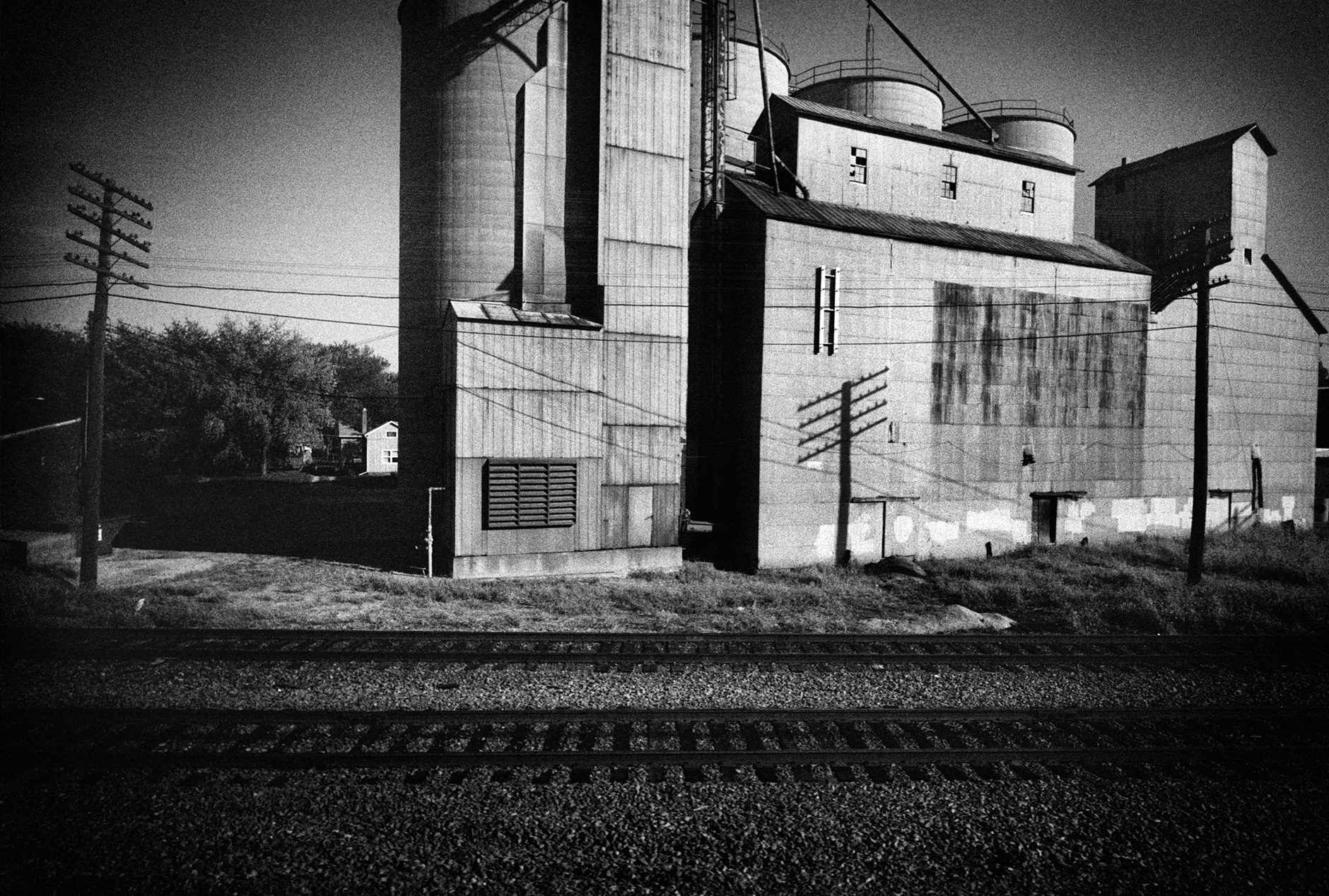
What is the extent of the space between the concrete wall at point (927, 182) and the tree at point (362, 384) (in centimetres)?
5617

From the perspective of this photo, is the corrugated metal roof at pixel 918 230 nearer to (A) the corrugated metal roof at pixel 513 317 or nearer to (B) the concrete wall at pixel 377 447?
(A) the corrugated metal roof at pixel 513 317

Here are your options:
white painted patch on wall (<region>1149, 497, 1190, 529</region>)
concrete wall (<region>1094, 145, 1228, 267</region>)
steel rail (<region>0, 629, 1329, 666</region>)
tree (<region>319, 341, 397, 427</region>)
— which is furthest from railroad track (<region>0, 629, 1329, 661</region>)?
tree (<region>319, 341, 397, 427</region>)

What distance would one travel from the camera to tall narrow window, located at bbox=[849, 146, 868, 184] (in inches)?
824

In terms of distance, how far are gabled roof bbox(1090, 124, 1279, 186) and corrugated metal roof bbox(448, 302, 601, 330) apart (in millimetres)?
25712

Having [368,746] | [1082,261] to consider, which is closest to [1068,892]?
[368,746]

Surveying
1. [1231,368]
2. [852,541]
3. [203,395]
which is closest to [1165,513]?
[1231,368]

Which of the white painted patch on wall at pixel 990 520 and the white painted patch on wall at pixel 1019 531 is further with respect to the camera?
the white painted patch on wall at pixel 1019 531

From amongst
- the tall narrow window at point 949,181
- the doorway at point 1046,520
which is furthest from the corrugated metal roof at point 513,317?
the doorway at point 1046,520

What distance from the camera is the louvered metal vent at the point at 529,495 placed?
615 inches

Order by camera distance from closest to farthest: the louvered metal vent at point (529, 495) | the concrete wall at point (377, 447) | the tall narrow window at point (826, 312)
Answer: the louvered metal vent at point (529, 495)
the tall narrow window at point (826, 312)
the concrete wall at point (377, 447)

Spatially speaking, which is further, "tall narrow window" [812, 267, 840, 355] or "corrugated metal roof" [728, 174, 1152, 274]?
"corrugated metal roof" [728, 174, 1152, 274]

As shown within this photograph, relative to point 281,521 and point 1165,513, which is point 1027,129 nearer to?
point 1165,513

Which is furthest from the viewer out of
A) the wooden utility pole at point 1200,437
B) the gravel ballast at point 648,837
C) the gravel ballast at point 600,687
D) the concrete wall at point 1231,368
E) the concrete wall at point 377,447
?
the concrete wall at point 377,447

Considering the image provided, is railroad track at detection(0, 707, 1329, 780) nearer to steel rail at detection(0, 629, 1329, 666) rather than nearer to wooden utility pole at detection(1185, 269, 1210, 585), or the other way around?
steel rail at detection(0, 629, 1329, 666)
